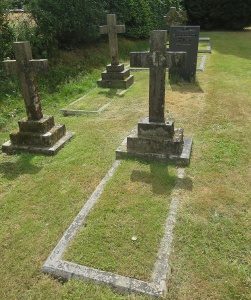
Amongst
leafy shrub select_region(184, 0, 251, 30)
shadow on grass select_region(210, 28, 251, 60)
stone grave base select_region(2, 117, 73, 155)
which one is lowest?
shadow on grass select_region(210, 28, 251, 60)

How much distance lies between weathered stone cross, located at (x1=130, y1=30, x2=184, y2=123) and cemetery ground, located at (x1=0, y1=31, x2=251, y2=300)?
1110mm

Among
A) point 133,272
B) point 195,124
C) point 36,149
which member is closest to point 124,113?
point 195,124

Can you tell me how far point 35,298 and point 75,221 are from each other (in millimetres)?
1221

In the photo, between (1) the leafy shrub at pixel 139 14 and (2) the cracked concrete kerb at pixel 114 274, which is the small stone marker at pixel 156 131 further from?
(1) the leafy shrub at pixel 139 14

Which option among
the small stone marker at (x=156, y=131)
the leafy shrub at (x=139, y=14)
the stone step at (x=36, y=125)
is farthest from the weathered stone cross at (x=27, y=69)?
the leafy shrub at (x=139, y=14)

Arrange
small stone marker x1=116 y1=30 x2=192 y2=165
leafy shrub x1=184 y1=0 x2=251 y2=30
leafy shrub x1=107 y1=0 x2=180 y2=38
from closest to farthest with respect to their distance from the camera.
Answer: small stone marker x1=116 y1=30 x2=192 y2=165 < leafy shrub x1=107 y1=0 x2=180 y2=38 < leafy shrub x1=184 y1=0 x2=251 y2=30

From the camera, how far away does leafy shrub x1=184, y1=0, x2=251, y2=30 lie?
962 inches

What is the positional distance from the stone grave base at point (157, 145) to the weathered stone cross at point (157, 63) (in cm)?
19

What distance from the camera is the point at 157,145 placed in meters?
5.86

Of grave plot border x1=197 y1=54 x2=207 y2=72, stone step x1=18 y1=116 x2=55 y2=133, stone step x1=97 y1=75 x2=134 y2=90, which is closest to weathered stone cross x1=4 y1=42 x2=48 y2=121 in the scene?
stone step x1=18 y1=116 x2=55 y2=133

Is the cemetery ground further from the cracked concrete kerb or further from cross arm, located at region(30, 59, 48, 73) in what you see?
cross arm, located at region(30, 59, 48, 73)

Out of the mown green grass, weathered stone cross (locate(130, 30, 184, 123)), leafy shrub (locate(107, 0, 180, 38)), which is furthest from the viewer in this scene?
leafy shrub (locate(107, 0, 180, 38))

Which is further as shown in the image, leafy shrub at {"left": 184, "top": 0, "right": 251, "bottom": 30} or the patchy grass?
leafy shrub at {"left": 184, "top": 0, "right": 251, "bottom": 30}

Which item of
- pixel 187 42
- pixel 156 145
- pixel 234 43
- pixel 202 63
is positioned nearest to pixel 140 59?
pixel 156 145
